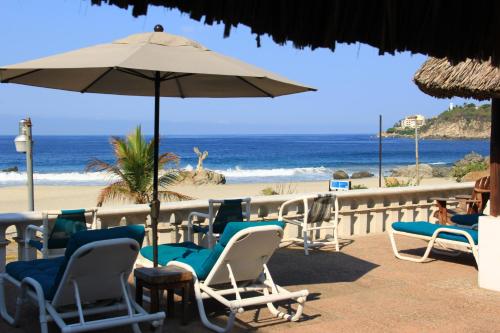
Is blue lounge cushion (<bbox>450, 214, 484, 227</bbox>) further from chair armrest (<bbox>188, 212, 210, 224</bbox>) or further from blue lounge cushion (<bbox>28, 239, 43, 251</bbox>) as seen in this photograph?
blue lounge cushion (<bbox>28, 239, 43, 251</bbox>)

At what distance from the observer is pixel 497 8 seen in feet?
10.3

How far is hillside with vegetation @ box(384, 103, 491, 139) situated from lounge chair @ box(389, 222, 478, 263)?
411 ft

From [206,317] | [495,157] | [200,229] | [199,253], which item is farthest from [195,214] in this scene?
[495,157]

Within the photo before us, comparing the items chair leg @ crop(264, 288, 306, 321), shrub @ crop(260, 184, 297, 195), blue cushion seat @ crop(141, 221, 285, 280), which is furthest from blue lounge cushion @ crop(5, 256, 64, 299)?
shrub @ crop(260, 184, 297, 195)

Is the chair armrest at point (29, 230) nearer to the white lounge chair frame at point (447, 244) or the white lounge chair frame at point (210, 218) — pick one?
the white lounge chair frame at point (210, 218)

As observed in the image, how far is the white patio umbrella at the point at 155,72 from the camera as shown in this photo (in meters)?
4.84

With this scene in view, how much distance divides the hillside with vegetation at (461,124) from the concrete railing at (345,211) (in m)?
123

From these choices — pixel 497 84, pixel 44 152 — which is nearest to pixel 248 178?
pixel 44 152

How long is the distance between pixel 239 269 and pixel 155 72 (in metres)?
2.06

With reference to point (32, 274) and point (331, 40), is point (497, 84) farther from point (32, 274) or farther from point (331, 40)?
point (32, 274)

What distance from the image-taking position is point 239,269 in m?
5.17

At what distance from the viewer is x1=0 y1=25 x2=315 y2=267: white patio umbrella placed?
4.84m

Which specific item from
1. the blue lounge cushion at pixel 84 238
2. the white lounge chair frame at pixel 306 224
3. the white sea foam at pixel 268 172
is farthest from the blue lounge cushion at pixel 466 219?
the white sea foam at pixel 268 172

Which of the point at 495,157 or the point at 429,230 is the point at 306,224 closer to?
the point at 429,230
